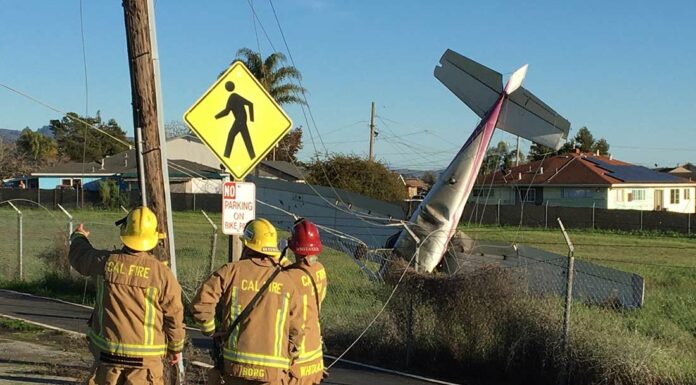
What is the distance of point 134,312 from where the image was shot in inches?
203

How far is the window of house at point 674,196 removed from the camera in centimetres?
5884

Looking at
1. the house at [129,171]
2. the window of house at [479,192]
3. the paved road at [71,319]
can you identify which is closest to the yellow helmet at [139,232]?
the paved road at [71,319]

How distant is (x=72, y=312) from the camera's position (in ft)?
43.7

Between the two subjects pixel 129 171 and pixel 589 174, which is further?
pixel 129 171

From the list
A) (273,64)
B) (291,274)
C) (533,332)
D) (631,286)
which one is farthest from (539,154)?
(291,274)

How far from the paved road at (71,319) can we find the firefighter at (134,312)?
3918mm

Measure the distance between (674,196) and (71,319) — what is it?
5533cm

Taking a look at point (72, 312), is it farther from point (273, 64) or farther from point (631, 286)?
point (273, 64)

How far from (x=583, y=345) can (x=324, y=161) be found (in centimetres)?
2869

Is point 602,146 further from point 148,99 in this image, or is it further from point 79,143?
point 148,99

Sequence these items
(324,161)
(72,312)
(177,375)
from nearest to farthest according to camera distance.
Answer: (177,375)
(72,312)
(324,161)

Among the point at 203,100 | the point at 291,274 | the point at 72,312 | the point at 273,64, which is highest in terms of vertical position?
the point at 273,64

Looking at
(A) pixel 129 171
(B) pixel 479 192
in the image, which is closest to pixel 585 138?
(A) pixel 129 171

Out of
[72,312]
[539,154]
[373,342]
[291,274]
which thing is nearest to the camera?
[291,274]
